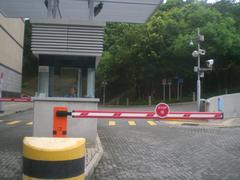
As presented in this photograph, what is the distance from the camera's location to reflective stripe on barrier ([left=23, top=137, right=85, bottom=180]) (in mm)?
5332

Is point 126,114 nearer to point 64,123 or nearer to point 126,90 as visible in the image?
point 64,123

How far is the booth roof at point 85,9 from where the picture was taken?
15.8 metres

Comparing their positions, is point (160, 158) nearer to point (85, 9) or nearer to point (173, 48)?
point (85, 9)

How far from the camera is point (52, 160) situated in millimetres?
5328

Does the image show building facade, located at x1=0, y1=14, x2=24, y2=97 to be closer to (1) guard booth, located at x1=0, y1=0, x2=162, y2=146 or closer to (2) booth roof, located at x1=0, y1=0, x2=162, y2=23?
(2) booth roof, located at x1=0, y1=0, x2=162, y2=23

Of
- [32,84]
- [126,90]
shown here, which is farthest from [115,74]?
[32,84]

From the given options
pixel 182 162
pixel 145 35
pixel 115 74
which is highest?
pixel 145 35

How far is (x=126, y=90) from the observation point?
55.3m

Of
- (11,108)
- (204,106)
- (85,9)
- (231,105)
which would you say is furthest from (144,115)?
(11,108)

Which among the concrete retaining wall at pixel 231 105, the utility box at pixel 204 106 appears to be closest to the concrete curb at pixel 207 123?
the utility box at pixel 204 106

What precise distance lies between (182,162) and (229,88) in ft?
126

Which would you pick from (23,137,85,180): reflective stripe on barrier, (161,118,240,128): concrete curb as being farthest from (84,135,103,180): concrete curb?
(161,118,240,128): concrete curb

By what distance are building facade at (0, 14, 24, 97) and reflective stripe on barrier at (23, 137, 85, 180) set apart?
31.4 metres

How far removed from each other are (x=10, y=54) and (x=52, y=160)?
37986 mm
